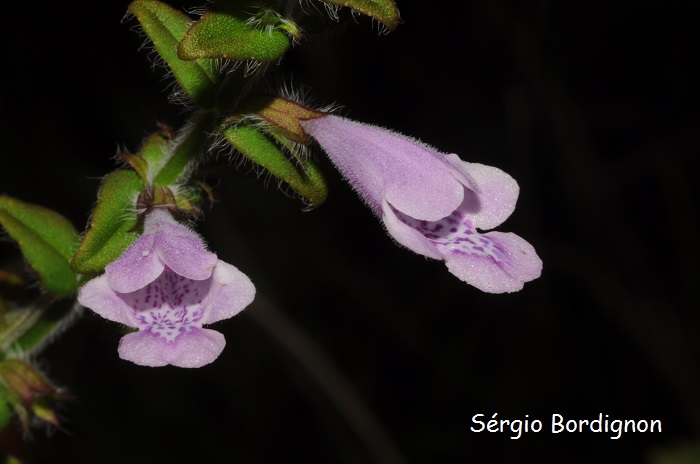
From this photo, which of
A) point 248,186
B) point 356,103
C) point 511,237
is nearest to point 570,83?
point 356,103

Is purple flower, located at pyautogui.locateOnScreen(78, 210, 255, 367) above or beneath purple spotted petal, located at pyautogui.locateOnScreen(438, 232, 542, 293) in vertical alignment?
beneath

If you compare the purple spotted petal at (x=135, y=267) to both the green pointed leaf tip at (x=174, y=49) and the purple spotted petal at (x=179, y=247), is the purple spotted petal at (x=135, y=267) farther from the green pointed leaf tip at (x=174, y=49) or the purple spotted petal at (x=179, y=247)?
the green pointed leaf tip at (x=174, y=49)

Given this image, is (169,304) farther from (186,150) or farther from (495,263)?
(495,263)

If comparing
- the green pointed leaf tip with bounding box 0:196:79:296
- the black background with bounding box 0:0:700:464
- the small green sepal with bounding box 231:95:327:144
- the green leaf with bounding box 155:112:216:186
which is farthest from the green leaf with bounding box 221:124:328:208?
the black background with bounding box 0:0:700:464

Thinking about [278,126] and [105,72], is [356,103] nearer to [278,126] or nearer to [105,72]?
[105,72]

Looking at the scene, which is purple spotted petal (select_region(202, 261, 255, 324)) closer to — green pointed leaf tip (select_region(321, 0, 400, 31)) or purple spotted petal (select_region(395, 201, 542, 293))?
purple spotted petal (select_region(395, 201, 542, 293))
